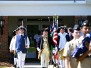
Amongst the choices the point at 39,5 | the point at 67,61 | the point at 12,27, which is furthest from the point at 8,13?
the point at 67,61

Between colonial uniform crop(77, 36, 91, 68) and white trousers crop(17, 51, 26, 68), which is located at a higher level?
colonial uniform crop(77, 36, 91, 68)

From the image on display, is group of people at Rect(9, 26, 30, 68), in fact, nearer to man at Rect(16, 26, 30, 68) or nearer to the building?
man at Rect(16, 26, 30, 68)

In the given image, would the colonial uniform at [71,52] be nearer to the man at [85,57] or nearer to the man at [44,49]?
the man at [85,57]

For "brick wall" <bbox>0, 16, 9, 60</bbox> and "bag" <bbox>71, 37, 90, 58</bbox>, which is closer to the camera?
"bag" <bbox>71, 37, 90, 58</bbox>

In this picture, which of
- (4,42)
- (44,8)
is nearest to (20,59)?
(44,8)

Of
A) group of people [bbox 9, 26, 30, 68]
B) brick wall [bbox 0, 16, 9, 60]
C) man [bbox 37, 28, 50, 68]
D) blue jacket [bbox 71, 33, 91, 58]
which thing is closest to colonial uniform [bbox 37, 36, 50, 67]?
man [bbox 37, 28, 50, 68]

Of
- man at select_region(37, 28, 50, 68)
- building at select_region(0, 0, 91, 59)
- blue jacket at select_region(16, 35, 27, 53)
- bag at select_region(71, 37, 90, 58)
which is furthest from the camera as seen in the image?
building at select_region(0, 0, 91, 59)

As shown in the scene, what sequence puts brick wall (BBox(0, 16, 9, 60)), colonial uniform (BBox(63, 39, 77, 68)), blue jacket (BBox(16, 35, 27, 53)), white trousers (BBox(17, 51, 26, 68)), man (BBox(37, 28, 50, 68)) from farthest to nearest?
brick wall (BBox(0, 16, 9, 60)) < man (BBox(37, 28, 50, 68)) < blue jacket (BBox(16, 35, 27, 53)) < white trousers (BBox(17, 51, 26, 68)) < colonial uniform (BBox(63, 39, 77, 68))

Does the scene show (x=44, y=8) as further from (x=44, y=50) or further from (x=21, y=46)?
(x=21, y=46)

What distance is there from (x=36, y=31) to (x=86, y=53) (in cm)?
1791

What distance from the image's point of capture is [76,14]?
64.3 feet

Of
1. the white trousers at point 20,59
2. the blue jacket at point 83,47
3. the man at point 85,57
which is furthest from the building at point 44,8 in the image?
the blue jacket at point 83,47

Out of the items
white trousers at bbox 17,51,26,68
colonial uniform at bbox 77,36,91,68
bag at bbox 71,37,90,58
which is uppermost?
bag at bbox 71,37,90,58

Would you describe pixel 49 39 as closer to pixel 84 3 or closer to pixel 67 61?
pixel 84 3
